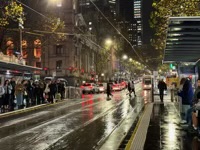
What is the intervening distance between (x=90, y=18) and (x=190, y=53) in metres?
73.4

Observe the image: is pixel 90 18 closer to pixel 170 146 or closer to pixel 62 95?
pixel 62 95

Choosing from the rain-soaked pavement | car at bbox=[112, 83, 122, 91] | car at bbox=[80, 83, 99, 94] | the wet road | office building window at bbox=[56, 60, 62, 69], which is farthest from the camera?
office building window at bbox=[56, 60, 62, 69]

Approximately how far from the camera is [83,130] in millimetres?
13797

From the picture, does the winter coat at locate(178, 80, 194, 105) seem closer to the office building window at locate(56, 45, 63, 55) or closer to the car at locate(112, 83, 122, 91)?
the car at locate(112, 83, 122, 91)

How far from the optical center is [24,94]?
24344 millimetres

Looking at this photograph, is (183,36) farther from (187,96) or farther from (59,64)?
(59,64)

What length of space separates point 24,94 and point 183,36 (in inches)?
528

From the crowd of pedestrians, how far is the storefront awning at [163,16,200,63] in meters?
9.43

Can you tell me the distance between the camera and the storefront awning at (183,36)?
11.5 meters

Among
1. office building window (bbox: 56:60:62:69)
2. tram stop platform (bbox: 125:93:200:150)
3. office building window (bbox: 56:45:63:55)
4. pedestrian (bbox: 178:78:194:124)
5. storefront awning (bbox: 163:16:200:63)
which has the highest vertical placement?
office building window (bbox: 56:45:63:55)

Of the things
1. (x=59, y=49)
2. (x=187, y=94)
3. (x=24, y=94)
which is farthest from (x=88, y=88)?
(x=187, y=94)

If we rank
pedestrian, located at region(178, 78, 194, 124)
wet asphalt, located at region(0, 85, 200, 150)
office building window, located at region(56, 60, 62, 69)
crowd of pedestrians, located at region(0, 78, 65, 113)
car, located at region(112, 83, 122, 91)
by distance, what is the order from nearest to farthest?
wet asphalt, located at region(0, 85, 200, 150)
pedestrian, located at region(178, 78, 194, 124)
crowd of pedestrians, located at region(0, 78, 65, 113)
car, located at region(112, 83, 122, 91)
office building window, located at region(56, 60, 62, 69)

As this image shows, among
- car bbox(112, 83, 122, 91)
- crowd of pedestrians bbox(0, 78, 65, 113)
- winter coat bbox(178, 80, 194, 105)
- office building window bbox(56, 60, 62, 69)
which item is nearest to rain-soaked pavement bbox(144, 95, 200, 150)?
winter coat bbox(178, 80, 194, 105)

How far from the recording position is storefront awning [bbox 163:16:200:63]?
11.5 meters
